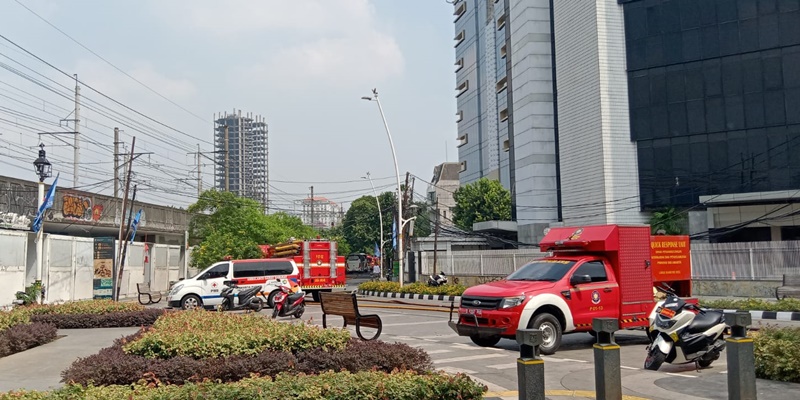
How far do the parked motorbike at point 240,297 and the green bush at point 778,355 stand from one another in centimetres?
1754

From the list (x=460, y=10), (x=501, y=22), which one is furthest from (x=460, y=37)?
(x=501, y=22)

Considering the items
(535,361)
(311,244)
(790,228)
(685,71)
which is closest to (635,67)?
(685,71)

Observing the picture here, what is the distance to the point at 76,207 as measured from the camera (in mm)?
34688

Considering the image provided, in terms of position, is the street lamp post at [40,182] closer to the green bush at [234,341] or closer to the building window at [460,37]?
the green bush at [234,341]

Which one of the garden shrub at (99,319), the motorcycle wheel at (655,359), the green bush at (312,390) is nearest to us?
the green bush at (312,390)

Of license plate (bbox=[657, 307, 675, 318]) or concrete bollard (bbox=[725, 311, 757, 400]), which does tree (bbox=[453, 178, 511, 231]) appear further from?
concrete bollard (bbox=[725, 311, 757, 400])

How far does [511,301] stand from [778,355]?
14.3 feet

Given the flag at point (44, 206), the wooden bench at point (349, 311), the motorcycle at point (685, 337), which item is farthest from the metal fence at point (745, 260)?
the flag at point (44, 206)

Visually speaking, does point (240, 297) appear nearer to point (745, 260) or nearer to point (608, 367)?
point (608, 367)

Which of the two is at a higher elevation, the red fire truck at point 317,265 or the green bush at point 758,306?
the red fire truck at point 317,265

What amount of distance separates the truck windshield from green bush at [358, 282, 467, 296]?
45.4ft

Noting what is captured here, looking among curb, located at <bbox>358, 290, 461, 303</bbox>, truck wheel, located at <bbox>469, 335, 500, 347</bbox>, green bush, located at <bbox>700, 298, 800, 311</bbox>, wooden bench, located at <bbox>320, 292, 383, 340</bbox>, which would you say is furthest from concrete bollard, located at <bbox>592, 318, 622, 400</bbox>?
curb, located at <bbox>358, 290, 461, 303</bbox>

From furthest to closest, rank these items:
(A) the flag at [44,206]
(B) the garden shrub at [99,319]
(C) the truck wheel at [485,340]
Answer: (A) the flag at [44,206], (B) the garden shrub at [99,319], (C) the truck wheel at [485,340]

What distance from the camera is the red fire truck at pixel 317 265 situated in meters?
29.9
